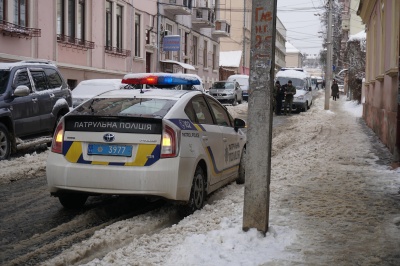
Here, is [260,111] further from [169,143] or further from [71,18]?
[71,18]

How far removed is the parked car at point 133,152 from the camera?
5.83m

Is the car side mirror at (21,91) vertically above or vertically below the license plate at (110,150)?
above

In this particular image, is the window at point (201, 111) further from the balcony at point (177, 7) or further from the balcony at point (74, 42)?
the balcony at point (177, 7)

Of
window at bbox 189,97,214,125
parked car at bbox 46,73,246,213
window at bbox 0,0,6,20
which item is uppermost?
window at bbox 0,0,6,20

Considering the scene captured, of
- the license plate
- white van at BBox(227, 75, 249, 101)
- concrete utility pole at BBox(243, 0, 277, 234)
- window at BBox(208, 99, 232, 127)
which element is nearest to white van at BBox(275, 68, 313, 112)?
white van at BBox(227, 75, 249, 101)

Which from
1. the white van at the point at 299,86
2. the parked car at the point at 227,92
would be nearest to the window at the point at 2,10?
the white van at the point at 299,86

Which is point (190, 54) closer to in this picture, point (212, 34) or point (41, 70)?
point (212, 34)

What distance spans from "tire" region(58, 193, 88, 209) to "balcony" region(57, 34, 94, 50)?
16.2 m

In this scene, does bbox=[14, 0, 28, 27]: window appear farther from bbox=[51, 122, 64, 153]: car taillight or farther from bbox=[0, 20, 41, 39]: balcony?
bbox=[51, 122, 64, 153]: car taillight

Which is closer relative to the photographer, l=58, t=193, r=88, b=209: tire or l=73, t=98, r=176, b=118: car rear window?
l=73, t=98, r=176, b=118: car rear window

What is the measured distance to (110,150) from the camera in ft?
19.4

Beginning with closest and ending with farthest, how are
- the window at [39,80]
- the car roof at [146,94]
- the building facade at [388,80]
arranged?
1. the car roof at [146,94]
2. the building facade at [388,80]
3. the window at [39,80]

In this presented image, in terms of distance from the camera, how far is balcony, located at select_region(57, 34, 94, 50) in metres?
22.1

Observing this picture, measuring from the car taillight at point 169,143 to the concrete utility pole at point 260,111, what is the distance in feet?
3.46
